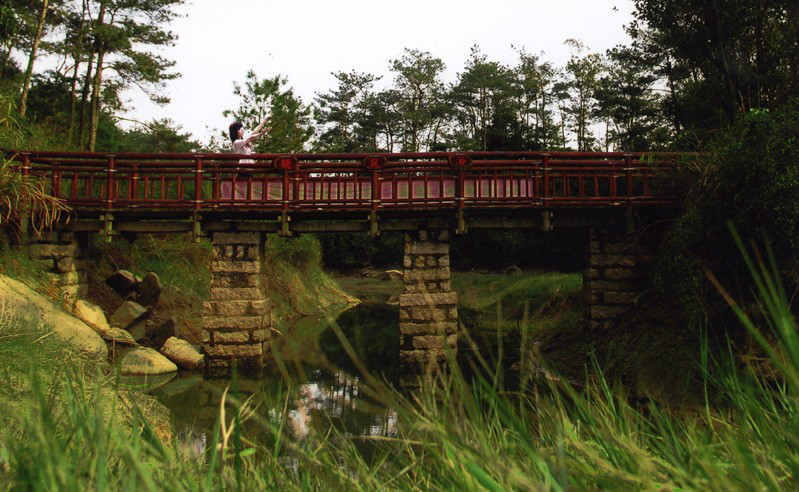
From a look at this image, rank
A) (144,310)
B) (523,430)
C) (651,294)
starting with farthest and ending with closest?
(144,310) → (651,294) → (523,430)

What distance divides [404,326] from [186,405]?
14.8ft

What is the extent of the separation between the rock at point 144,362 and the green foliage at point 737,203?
8825mm

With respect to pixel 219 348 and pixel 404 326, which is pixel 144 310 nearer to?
pixel 219 348

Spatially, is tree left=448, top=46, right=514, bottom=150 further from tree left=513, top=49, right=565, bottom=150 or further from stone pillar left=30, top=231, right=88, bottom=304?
stone pillar left=30, top=231, right=88, bottom=304

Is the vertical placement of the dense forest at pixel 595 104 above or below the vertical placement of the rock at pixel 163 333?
above

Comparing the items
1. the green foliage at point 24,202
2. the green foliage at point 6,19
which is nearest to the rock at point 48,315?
the green foliage at point 24,202

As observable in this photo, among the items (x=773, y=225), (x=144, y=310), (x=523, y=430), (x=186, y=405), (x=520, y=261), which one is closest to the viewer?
(x=523, y=430)

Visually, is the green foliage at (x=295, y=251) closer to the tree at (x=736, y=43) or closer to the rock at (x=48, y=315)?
the rock at (x=48, y=315)

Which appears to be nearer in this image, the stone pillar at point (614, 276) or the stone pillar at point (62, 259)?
the stone pillar at point (62, 259)

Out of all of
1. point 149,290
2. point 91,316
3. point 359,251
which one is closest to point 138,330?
point 91,316

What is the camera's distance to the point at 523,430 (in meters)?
1.42

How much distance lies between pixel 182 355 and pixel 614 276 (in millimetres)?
8587

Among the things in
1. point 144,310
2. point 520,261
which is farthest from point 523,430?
point 520,261

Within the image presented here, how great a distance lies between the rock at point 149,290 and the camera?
46.8 feet
